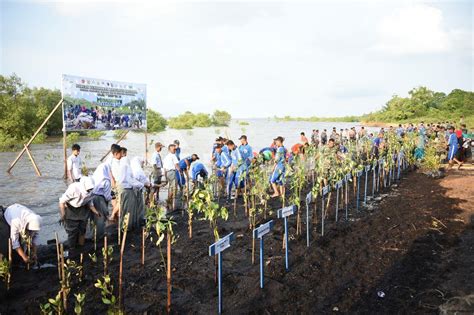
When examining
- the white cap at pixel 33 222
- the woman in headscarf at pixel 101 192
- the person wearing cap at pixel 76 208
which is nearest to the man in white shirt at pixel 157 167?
the woman in headscarf at pixel 101 192

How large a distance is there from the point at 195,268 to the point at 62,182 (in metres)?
10.4

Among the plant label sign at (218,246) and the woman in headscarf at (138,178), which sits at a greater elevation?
the woman in headscarf at (138,178)

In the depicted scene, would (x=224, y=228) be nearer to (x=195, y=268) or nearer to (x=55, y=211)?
(x=195, y=268)

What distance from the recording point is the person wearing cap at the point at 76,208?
571cm

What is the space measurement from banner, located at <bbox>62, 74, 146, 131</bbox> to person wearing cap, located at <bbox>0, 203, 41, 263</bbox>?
7093mm

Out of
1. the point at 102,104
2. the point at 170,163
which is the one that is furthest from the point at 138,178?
the point at 102,104

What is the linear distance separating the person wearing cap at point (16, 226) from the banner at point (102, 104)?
7093 mm

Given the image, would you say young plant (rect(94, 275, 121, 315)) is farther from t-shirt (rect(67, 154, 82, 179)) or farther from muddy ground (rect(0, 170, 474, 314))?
t-shirt (rect(67, 154, 82, 179))

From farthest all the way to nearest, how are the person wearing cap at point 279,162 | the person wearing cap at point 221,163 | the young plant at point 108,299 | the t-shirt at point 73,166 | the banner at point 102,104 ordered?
the banner at point 102,104, the person wearing cap at point 221,163, the t-shirt at point 73,166, the person wearing cap at point 279,162, the young plant at point 108,299

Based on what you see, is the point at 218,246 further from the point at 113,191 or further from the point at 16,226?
the point at 113,191

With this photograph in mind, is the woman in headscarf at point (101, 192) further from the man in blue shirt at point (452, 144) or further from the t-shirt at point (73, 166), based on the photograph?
the man in blue shirt at point (452, 144)

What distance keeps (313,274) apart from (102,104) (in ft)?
33.6

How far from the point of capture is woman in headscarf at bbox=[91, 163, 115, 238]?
6.51 metres

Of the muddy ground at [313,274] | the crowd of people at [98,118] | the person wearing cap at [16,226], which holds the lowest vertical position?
the muddy ground at [313,274]
